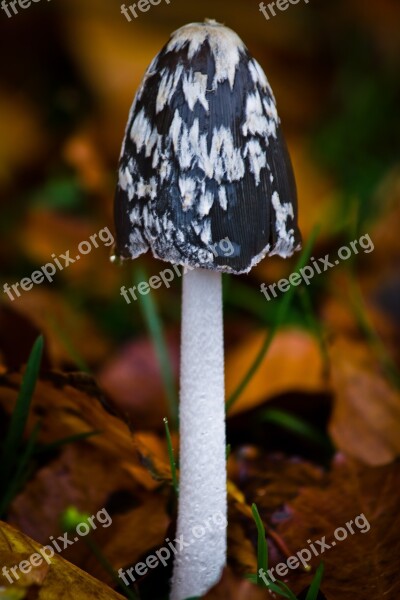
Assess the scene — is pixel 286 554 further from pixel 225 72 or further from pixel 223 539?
pixel 225 72

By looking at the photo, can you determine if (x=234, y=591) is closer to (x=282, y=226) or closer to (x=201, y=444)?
(x=201, y=444)

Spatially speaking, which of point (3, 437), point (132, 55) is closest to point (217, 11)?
point (132, 55)

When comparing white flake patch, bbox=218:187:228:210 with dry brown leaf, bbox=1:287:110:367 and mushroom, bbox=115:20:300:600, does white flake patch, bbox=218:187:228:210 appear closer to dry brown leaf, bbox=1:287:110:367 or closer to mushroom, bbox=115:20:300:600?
mushroom, bbox=115:20:300:600

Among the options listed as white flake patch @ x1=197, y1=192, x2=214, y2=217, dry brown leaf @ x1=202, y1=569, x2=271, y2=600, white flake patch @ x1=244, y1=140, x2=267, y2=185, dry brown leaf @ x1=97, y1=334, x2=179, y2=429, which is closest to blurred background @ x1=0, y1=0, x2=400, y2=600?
dry brown leaf @ x1=97, y1=334, x2=179, y2=429

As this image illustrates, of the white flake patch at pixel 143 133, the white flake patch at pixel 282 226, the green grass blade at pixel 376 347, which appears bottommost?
the green grass blade at pixel 376 347

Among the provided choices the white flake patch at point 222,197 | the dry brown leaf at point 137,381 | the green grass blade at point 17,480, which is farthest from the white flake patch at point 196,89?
the dry brown leaf at point 137,381

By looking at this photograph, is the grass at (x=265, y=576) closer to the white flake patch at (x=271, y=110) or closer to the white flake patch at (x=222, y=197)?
the white flake patch at (x=222, y=197)

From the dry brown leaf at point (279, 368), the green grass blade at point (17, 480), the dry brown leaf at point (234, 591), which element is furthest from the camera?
the dry brown leaf at point (279, 368)
